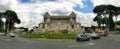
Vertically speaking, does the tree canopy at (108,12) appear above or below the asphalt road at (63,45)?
above

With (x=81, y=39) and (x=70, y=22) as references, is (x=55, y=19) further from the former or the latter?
(x=81, y=39)

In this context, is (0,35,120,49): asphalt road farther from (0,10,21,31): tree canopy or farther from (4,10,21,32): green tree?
(4,10,21,32): green tree

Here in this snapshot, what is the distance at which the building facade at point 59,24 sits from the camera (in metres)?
150

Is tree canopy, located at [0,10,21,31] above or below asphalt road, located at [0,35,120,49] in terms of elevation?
above

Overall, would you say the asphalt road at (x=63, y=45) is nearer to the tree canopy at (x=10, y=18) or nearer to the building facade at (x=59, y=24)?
the building facade at (x=59, y=24)

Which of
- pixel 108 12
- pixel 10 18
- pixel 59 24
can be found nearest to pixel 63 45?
pixel 108 12

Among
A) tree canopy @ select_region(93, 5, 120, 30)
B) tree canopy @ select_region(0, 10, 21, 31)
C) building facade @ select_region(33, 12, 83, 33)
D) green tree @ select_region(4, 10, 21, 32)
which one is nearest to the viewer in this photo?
tree canopy @ select_region(93, 5, 120, 30)

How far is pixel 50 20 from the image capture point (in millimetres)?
166625

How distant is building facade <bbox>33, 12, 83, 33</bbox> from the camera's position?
15025cm

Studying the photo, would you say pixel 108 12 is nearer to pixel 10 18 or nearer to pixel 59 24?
pixel 59 24

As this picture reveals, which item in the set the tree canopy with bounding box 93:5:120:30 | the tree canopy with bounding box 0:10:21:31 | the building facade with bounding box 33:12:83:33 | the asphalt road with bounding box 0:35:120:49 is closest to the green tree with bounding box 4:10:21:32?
the tree canopy with bounding box 0:10:21:31

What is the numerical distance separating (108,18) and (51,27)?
29.3 m

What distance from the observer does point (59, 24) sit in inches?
6078

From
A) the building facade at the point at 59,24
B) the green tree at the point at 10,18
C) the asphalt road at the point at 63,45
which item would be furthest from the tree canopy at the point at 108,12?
the asphalt road at the point at 63,45
